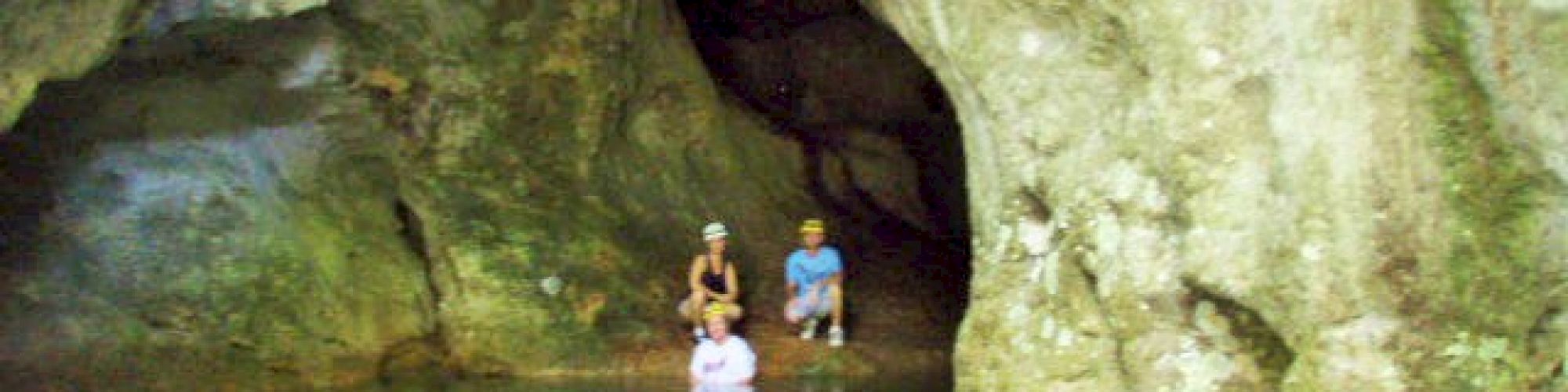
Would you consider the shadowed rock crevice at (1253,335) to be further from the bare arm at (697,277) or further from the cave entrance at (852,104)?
the cave entrance at (852,104)

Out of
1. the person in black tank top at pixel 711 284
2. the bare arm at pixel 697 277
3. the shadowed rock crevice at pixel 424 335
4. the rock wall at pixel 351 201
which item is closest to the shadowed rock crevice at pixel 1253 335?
the person in black tank top at pixel 711 284

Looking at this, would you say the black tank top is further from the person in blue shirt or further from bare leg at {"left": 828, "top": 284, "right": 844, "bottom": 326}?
bare leg at {"left": 828, "top": 284, "right": 844, "bottom": 326}

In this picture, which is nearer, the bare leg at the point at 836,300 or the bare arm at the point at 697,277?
the bare arm at the point at 697,277

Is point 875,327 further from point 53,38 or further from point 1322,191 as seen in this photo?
point 53,38

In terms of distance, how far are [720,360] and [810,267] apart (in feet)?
4.27

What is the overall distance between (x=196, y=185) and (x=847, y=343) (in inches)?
173

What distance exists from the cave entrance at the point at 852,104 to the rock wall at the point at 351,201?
6.75 ft

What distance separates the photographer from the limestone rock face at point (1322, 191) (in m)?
6.73

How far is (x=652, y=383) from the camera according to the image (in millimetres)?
10852

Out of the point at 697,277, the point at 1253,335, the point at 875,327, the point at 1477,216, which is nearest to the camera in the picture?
the point at 1477,216

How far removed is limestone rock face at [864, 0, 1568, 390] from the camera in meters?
6.73

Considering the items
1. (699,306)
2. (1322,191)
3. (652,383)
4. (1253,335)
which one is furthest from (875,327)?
(1322,191)

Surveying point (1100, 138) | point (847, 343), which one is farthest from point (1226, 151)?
point (847, 343)

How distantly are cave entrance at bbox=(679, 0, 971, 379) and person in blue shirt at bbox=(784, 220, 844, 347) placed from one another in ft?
7.95
